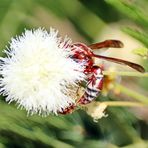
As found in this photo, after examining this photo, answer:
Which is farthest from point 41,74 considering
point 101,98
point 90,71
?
point 101,98

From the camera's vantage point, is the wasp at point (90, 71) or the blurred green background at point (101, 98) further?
the blurred green background at point (101, 98)

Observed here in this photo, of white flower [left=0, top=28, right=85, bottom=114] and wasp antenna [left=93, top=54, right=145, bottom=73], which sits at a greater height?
wasp antenna [left=93, top=54, right=145, bottom=73]

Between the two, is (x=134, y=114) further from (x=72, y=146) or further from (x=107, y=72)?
(x=107, y=72)

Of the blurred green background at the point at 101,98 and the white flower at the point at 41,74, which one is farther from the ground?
the blurred green background at the point at 101,98

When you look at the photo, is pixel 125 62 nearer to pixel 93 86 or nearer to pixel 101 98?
pixel 93 86

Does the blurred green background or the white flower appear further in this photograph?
the blurred green background

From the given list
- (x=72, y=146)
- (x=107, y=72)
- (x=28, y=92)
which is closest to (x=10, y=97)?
(x=28, y=92)

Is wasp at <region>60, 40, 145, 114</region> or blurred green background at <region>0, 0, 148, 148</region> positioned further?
blurred green background at <region>0, 0, 148, 148</region>
